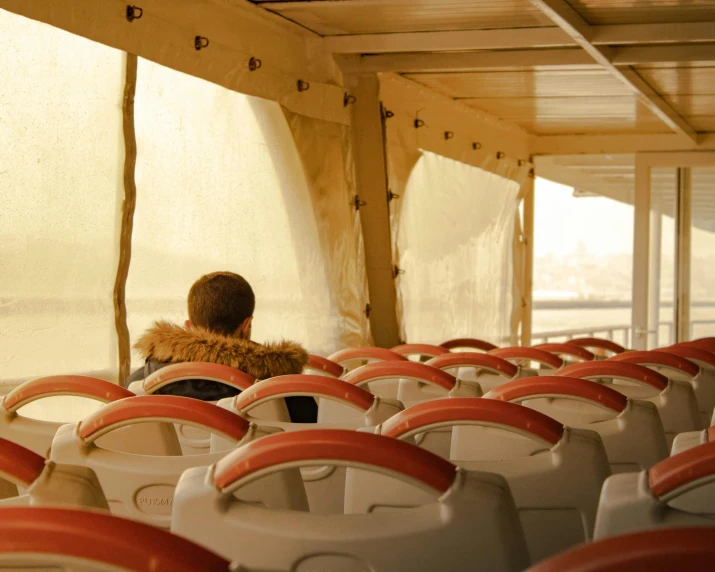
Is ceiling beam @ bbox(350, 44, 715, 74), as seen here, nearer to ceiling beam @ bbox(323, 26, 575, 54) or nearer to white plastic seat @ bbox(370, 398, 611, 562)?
ceiling beam @ bbox(323, 26, 575, 54)

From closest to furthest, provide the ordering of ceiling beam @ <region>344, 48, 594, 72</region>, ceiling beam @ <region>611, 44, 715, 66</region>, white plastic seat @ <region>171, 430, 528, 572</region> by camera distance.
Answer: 1. white plastic seat @ <region>171, 430, 528, 572</region>
2. ceiling beam @ <region>611, 44, 715, 66</region>
3. ceiling beam @ <region>344, 48, 594, 72</region>

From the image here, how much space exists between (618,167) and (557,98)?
117 inches

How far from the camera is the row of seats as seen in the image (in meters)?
1.03

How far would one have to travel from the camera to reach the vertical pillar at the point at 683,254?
8.12 m

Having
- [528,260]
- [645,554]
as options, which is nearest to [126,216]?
[645,554]

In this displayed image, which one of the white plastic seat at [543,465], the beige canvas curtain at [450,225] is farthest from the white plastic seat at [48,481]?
the beige canvas curtain at [450,225]

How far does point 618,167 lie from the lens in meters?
9.80

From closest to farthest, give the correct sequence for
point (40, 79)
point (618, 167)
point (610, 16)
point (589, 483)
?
point (589, 483)
point (40, 79)
point (610, 16)
point (618, 167)

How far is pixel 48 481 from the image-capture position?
3.69ft

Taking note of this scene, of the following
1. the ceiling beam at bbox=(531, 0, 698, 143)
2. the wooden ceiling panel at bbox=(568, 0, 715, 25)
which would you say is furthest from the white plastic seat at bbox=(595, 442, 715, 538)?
the wooden ceiling panel at bbox=(568, 0, 715, 25)

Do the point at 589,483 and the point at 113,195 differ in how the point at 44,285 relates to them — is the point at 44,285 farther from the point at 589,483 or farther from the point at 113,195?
the point at 589,483

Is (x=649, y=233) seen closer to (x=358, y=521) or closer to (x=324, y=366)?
(x=324, y=366)

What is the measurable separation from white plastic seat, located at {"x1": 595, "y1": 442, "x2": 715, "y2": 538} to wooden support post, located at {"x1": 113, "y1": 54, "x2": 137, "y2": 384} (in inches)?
121

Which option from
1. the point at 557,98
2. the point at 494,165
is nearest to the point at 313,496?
the point at 557,98
